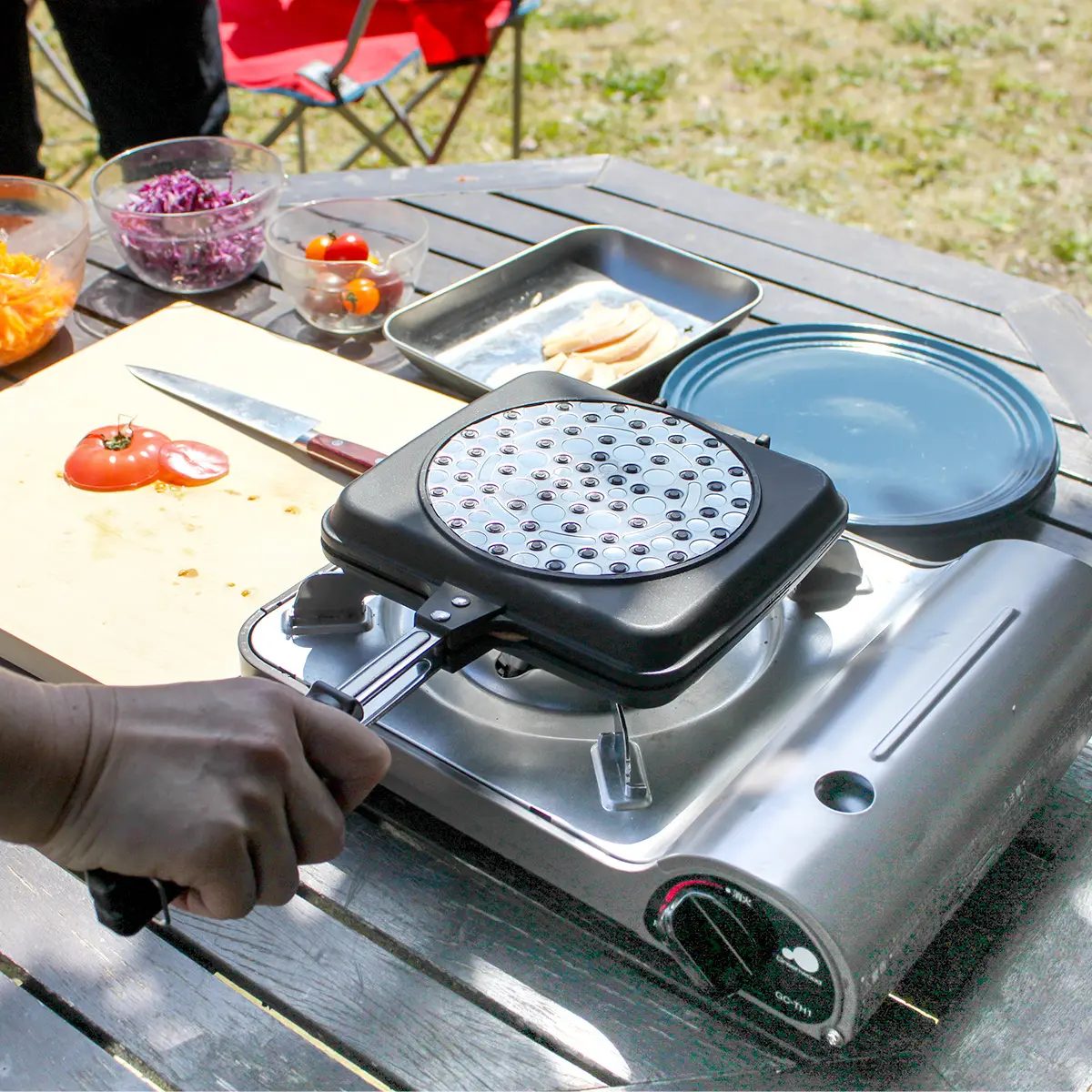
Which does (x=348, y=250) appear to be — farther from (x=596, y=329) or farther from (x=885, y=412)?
(x=885, y=412)

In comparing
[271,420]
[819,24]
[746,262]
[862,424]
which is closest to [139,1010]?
[271,420]

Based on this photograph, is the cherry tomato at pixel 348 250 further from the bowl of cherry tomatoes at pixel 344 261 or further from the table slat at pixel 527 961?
the table slat at pixel 527 961

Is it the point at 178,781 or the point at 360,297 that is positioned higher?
the point at 178,781

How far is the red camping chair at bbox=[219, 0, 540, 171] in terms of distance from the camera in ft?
9.89

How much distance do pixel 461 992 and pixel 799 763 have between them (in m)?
0.27

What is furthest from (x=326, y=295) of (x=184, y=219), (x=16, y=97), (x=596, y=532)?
(x=16, y=97)

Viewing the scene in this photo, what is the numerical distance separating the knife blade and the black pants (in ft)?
3.94

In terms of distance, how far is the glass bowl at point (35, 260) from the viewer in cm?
145

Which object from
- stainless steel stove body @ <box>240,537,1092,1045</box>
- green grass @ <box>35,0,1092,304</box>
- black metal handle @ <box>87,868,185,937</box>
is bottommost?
green grass @ <box>35,0,1092,304</box>

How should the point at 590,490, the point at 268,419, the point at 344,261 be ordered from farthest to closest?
the point at 344,261 < the point at 268,419 < the point at 590,490

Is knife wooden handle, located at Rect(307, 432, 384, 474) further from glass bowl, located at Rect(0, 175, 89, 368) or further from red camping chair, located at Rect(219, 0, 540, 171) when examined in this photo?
red camping chair, located at Rect(219, 0, 540, 171)

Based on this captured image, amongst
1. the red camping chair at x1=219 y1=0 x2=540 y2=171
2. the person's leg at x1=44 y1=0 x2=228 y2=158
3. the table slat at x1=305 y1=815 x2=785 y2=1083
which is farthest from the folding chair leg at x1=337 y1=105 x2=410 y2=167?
the table slat at x1=305 y1=815 x2=785 y2=1083

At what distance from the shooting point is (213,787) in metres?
0.68

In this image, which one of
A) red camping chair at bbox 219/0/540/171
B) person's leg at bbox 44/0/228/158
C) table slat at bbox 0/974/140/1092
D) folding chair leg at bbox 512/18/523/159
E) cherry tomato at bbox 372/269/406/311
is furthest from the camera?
folding chair leg at bbox 512/18/523/159
